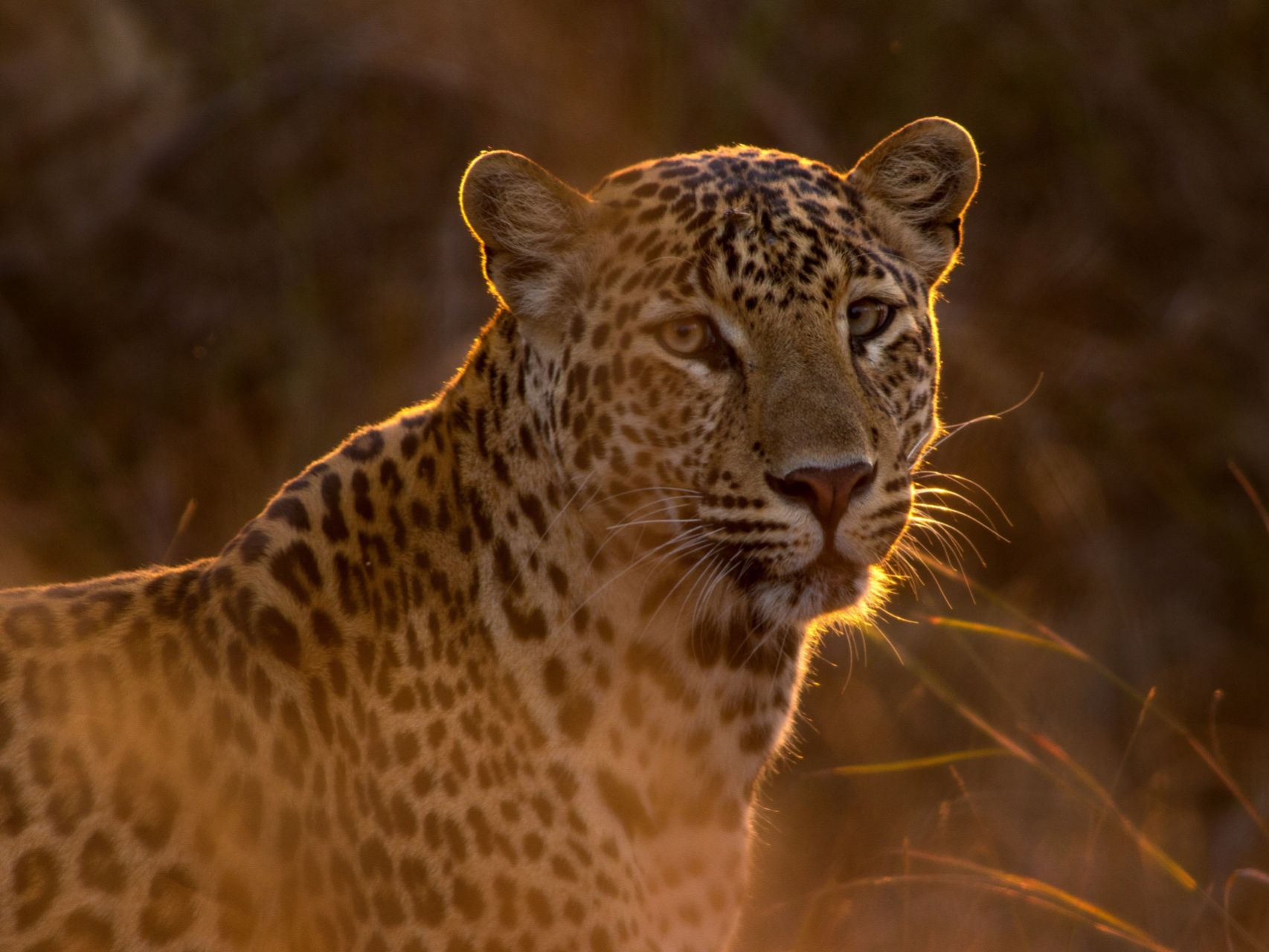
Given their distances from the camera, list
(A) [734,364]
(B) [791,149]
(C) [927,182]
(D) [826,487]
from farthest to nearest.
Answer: (B) [791,149] → (C) [927,182] → (A) [734,364] → (D) [826,487]

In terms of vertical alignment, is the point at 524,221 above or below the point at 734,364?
above

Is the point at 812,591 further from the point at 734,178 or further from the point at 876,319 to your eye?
the point at 734,178

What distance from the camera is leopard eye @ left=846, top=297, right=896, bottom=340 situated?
14.5 ft

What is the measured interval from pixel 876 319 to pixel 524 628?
1.37 meters

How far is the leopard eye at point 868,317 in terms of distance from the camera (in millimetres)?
4422

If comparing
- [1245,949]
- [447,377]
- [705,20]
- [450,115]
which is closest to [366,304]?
[450,115]

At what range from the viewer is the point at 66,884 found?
3883 mm

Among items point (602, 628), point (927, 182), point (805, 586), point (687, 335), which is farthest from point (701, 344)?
point (927, 182)

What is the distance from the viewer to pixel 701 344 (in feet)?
14.1

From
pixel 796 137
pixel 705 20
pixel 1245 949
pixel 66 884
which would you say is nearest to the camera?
pixel 66 884

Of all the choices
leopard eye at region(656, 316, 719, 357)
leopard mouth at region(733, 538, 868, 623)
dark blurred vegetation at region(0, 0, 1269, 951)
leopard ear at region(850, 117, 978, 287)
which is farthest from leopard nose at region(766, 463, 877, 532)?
dark blurred vegetation at region(0, 0, 1269, 951)

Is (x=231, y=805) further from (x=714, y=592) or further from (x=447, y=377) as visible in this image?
(x=447, y=377)

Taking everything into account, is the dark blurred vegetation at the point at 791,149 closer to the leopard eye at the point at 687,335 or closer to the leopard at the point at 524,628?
the leopard at the point at 524,628

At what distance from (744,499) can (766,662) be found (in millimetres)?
607
